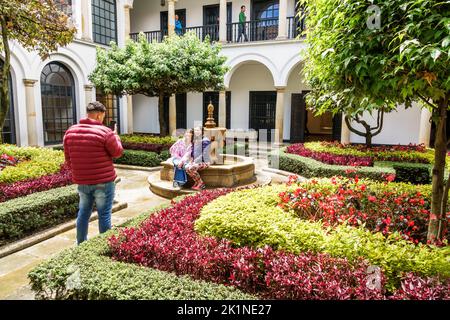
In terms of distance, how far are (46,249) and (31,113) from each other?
10488 mm

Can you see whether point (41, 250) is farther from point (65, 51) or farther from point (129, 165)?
point (65, 51)

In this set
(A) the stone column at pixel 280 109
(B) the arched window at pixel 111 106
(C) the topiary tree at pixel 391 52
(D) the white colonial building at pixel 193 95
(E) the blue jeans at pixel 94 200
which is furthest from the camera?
(B) the arched window at pixel 111 106

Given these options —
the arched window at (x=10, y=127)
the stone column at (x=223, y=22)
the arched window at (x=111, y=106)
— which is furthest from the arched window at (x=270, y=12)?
the arched window at (x=10, y=127)

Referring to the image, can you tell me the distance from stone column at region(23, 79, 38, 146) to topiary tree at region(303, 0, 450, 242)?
1270cm

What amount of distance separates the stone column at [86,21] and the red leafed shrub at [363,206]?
46.6 ft

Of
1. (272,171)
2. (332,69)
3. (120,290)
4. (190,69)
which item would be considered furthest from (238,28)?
(120,290)

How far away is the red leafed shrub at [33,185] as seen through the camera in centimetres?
509

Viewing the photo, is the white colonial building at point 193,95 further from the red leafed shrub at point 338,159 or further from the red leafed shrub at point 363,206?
the red leafed shrub at point 363,206

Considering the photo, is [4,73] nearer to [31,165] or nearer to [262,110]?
[31,165]

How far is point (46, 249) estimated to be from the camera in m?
4.36

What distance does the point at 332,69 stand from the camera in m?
3.07

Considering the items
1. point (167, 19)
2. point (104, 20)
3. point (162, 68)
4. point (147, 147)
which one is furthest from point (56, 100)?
point (167, 19)

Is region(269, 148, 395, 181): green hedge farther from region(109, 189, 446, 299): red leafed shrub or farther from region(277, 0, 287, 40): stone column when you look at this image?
region(277, 0, 287, 40): stone column
